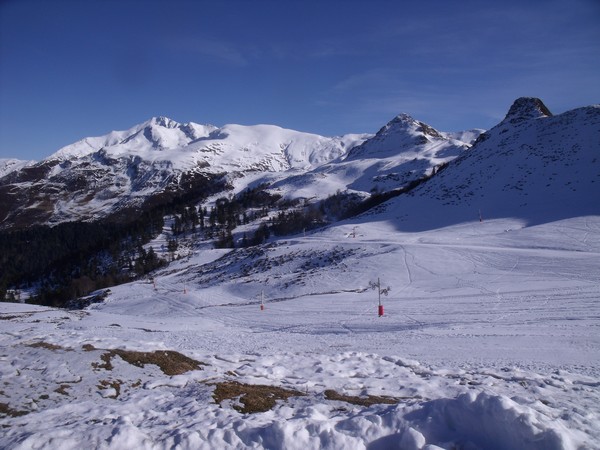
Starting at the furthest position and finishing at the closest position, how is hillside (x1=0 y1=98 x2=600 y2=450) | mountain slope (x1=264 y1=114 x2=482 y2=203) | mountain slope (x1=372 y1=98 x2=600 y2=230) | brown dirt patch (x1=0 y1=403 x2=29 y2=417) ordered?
mountain slope (x1=264 y1=114 x2=482 y2=203), mountain slope (x1=372 y1=98 x2=600 y2=230), brown dirt patch (x1=0 y1=403 x2=29 y2=417), hillside (x1=0 y1=98 x2=600 y2=450)

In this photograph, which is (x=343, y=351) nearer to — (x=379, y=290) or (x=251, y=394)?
(x=251, y=394)

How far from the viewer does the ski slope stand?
6.38 metres

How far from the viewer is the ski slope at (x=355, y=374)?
6375 mm

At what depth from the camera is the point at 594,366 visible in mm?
10555

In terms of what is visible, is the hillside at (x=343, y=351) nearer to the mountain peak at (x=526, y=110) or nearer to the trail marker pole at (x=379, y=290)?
the trail marker pole at (x=379, y=290)

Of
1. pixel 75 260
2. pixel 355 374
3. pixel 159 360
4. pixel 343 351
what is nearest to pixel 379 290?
pixel 343 351

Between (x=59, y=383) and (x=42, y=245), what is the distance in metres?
208

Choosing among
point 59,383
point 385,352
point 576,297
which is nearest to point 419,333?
point 385,352

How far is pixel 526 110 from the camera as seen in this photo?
95.7m

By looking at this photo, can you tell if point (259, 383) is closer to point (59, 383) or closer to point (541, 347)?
point (59, 383)

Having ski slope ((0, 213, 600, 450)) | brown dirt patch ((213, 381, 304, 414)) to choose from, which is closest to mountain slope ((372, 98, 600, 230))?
ski slope ((0, 213, 600, 450))

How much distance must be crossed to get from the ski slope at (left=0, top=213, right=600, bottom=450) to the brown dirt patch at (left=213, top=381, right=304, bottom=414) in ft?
0.81

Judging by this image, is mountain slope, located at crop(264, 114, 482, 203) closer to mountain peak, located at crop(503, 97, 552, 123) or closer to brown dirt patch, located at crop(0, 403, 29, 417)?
mountain peak, located at crop(503, 97, 552, 123)

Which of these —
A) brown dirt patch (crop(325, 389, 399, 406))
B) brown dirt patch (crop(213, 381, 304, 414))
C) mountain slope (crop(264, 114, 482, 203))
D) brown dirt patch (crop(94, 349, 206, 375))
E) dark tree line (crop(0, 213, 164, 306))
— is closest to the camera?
Result: brown dirt patch (crop(213, 381, 304, 414))
